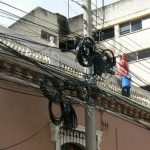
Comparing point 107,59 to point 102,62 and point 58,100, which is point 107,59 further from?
point 58,100

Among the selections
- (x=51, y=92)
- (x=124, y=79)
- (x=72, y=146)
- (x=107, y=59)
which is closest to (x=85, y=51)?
(x=107, y=59)

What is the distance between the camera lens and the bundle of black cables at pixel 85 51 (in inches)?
460

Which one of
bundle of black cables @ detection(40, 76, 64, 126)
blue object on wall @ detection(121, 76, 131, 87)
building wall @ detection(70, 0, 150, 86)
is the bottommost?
bundle of black cables @ detection(40, 76, 64, 126)

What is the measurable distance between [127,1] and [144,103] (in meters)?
13.6

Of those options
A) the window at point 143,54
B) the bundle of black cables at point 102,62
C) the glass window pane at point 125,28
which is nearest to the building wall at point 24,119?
the bundle of black cables at point 102,62

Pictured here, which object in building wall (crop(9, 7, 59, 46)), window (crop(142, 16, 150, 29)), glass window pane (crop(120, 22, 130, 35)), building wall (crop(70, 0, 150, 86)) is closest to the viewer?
building wall (crop(9, 7, 59, 46))

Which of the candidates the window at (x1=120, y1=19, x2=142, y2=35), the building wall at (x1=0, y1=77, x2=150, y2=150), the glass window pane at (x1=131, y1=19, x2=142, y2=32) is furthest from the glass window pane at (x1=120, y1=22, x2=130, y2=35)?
the building wall at (x1=0, y1=77, x2=150, y2=150)

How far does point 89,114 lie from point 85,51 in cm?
133

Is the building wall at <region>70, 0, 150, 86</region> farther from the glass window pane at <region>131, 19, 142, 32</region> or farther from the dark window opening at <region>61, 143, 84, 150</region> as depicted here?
the dark window opening at <region>61, 143, 84, 150</region>

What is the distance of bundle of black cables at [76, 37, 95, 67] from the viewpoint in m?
11.7

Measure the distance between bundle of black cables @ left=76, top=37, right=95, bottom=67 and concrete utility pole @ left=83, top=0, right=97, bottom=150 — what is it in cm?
22

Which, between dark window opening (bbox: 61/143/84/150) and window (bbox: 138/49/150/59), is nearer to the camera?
dark window opening (bbox: 61/143/84/150)

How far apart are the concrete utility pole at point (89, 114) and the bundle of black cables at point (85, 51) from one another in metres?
0.22

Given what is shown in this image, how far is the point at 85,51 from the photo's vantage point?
1181 centimetres
